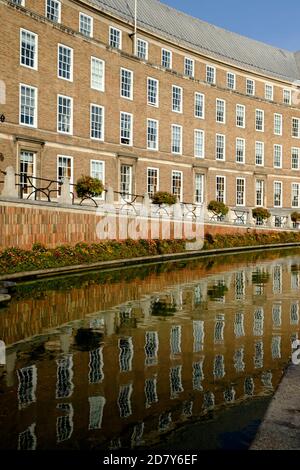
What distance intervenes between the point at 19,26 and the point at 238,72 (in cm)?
2720

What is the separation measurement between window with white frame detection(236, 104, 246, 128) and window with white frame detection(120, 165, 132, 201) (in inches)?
650

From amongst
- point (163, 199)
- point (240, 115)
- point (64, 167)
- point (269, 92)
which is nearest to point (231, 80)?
point (240, 115)

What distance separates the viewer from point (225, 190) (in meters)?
47.8

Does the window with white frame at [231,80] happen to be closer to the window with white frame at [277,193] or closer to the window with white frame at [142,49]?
the window with white frame at [142,49]

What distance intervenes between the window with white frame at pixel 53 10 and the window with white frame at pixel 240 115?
70.9ft

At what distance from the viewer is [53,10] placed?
34.3m

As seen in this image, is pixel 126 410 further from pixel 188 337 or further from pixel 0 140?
pixel 0 140

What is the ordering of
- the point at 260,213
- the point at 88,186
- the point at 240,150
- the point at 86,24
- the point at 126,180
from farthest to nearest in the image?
1. the point at 240,150
2. the point at 260,213
3. the point at 126,180
4. the point at 86,24
5. the point at 88,186

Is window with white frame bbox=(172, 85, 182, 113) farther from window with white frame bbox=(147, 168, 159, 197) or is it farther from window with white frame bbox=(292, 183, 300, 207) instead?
window with white frame bbox=(292, 183, 300, 207)

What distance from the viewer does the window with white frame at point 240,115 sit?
49.7 metres

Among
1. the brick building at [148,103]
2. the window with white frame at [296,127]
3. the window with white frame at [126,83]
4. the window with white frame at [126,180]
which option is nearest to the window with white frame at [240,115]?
the brick building at [148,103]

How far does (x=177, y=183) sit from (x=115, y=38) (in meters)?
13.0

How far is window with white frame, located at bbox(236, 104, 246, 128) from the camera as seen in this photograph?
4966 centimetres

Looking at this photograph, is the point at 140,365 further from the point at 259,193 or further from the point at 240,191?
the point at 259,193
